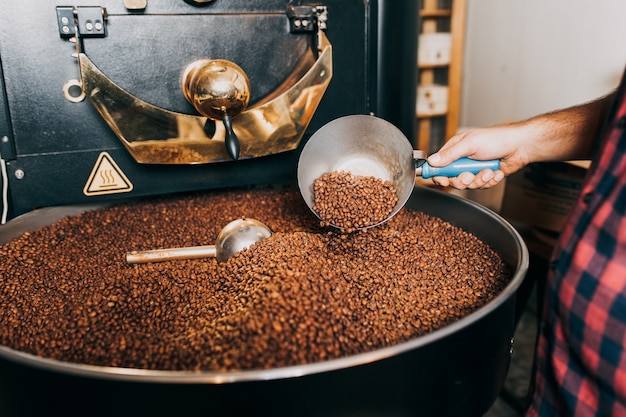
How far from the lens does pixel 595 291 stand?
68 cm

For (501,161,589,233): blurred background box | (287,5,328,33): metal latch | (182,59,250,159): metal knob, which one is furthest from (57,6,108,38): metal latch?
(501,161,589,233): blurred background box

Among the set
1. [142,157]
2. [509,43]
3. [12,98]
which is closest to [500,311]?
[142,157]

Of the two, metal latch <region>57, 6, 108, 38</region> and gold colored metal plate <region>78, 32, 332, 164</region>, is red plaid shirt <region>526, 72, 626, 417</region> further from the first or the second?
metal latch <region>57, 6, 108, 38</region>

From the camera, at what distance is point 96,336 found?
0.76 meters

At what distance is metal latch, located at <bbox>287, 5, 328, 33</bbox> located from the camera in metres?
1.07

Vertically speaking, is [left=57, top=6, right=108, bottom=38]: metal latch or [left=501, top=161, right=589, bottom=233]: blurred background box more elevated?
[left=57, top=6, right=108, bottom=38]: metal latch

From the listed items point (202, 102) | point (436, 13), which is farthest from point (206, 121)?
point (436, 13)

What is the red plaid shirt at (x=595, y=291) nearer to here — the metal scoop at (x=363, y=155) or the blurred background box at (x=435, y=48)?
the metal scoop at (x=363, y=155)

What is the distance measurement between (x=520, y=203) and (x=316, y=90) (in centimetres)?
99

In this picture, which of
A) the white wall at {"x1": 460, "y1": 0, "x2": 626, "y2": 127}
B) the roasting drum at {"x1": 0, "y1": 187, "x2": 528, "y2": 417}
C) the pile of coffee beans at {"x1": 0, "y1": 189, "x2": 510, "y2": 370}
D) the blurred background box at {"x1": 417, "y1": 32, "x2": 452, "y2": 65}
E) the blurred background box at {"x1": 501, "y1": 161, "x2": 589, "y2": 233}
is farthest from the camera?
the blurred background box at {"x1": 417, "y1": 32, "x2": 452, "y2": 65}

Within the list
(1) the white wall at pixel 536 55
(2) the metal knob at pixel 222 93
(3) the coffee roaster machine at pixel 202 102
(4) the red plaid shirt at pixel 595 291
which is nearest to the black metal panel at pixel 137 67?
(3) the coffee roaster machine at pixel 202 102

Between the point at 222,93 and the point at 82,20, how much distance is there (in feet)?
0.99

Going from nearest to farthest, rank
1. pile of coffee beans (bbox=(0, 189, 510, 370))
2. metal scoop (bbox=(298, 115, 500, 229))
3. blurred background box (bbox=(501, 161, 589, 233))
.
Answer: pile of coffee beans (bbox=(0, 189, 510, 370)), metal scoop (bbox=(298, 115, 500, 229)), blurred background box (bbox=(501, 161, 589, 233))

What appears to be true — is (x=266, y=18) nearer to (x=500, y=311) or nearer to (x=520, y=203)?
(x=500, y=311)
